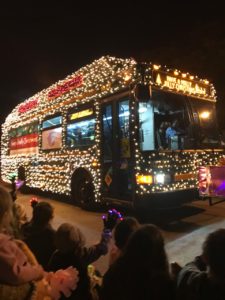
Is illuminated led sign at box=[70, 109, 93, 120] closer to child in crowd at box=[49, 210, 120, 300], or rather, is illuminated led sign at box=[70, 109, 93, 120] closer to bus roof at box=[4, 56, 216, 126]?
bus roof at box=[4, 56, 216, 126]

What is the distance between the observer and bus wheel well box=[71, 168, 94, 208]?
9.07 metres

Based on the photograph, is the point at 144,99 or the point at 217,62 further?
the point at 217,62

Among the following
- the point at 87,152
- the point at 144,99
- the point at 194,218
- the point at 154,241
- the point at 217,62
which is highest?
the point at 217,62

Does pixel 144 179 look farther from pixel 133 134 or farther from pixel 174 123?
pixel 174 123

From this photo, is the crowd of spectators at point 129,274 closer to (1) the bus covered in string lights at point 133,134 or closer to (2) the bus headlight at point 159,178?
(2) the bus headlight at point 159,178

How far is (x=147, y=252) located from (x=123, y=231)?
2.70 ft

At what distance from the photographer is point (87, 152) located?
9.12m

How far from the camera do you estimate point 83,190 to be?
937cm

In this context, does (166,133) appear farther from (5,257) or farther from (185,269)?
(5,257)

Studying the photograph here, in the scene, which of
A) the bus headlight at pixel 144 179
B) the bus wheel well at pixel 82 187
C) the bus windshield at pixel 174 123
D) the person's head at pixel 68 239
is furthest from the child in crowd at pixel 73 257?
the bus wheel well at pixel 82 187

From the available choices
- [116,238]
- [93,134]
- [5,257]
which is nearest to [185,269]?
[116,238]

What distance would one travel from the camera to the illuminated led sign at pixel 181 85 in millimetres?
7703

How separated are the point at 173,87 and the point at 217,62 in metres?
8.46

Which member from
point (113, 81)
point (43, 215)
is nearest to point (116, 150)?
point (113, 81)
